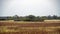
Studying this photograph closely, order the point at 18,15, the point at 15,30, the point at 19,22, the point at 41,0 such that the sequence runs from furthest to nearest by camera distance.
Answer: the point at 41,0
the point at 18,15
the point at 19,22
the point at 15,30

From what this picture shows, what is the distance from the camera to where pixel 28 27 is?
58.1 inches

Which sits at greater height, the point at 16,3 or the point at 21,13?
the point at 16,3

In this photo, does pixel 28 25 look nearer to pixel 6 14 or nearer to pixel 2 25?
pixel 2 25

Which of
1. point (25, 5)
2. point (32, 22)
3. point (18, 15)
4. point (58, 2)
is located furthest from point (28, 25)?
point (58, 2)

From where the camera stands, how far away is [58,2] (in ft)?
6.33

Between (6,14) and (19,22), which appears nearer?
(19,22)

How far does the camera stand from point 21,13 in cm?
185

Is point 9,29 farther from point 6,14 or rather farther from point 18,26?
point 6,14

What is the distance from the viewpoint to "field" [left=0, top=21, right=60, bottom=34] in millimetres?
1434

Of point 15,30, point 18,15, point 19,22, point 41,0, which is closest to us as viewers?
point 15,30

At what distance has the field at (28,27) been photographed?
143cm

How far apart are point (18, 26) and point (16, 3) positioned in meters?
0.54

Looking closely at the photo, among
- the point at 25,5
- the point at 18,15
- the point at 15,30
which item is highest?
the point at 25,5

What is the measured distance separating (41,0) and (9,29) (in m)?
0.79
